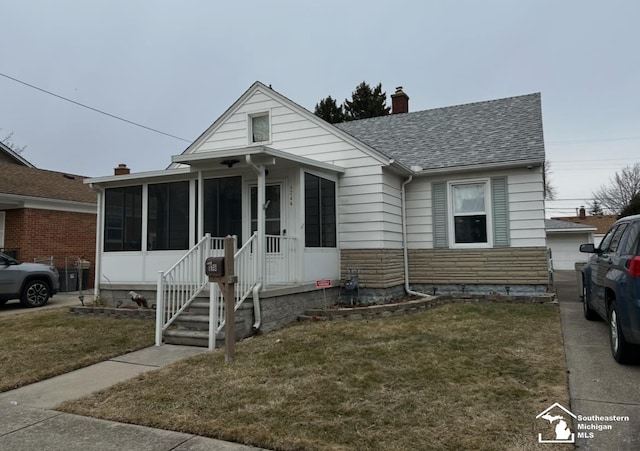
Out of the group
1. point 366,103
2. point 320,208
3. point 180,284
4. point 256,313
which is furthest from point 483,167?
point 366,103

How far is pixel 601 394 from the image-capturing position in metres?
4.04

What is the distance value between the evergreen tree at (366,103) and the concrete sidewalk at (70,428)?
2723 centimetres

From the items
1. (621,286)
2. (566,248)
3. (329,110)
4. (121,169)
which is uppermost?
(329,110)

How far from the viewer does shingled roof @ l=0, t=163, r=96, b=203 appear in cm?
1518

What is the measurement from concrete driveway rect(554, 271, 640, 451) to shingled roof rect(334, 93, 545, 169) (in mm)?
4863

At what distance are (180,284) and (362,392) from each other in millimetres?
4292

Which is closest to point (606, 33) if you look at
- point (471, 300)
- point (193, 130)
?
point (471, 300)

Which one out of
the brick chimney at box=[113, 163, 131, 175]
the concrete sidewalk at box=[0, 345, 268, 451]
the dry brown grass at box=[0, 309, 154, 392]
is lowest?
the concrete sidewalk at box=[0, 345, 268, 451]

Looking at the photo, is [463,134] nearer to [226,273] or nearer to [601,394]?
[226,273]

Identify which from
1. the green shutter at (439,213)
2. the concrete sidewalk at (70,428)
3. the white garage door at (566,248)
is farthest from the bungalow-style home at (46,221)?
the white garage door at (566,248)

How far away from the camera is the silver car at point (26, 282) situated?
10797 millimetres

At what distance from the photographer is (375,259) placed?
9.32m

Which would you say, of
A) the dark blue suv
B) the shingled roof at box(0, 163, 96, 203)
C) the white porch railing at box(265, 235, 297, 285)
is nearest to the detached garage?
the dark blue suv

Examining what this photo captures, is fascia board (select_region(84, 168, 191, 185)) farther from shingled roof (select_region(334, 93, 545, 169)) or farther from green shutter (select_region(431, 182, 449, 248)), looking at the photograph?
green shutter (select_region(431, 182, 449, 248))
